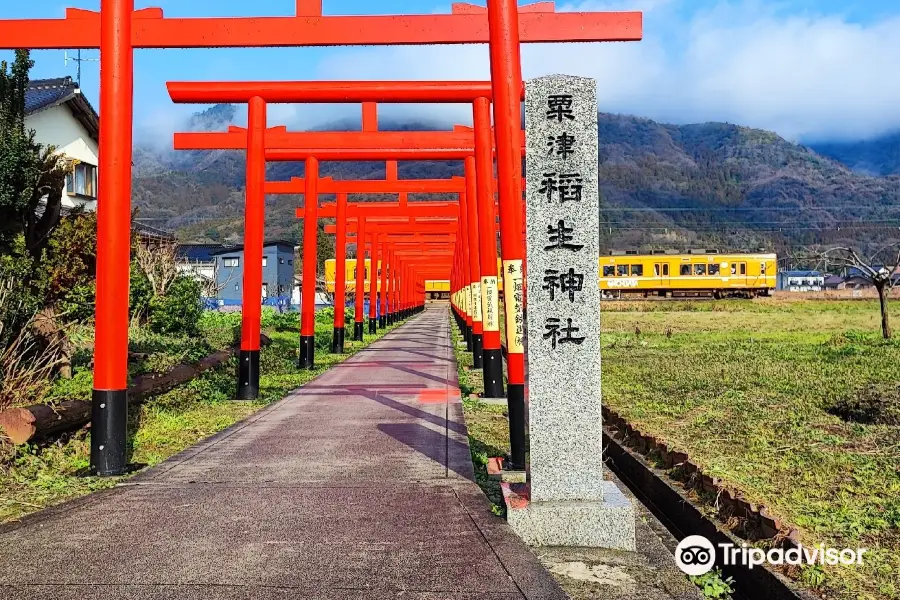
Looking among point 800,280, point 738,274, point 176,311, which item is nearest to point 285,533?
point 176,311

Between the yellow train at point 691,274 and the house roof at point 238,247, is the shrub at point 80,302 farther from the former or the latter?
the house roof at point 238,247

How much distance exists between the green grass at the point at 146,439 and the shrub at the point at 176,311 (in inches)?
59.4

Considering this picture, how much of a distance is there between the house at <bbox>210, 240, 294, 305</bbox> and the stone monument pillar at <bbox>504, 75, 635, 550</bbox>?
1805 inches

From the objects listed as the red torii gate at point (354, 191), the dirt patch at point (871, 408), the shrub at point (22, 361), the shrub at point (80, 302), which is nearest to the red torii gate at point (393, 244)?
the red torii gate at point (354, 191)

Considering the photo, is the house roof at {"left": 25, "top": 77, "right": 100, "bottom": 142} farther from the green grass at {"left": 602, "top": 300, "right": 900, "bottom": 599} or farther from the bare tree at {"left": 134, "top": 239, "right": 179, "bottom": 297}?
the green grass at {"left": 602, "top": 300, "right": 900, "bottom": 599}

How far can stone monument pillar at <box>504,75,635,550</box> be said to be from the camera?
433 cm

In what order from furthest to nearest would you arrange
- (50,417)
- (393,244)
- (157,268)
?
(393,244)
(157,268)
(50,417)

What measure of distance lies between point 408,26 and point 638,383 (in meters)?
5.99

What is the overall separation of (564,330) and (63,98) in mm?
18893

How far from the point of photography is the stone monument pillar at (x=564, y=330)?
433 centimetres

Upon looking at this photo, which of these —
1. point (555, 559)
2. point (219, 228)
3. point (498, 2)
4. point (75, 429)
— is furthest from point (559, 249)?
point (219, 228)

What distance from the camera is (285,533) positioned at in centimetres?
423

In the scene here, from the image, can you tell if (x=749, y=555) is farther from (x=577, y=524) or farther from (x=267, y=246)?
(x=267, y=246)

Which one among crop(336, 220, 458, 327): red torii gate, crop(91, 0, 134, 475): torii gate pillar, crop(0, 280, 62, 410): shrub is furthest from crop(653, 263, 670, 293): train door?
crop(91, 0, 134, 475): torii gate pillar
